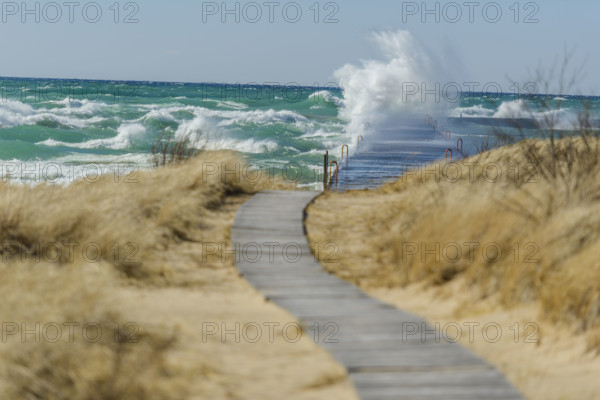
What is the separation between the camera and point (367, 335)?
5.00m

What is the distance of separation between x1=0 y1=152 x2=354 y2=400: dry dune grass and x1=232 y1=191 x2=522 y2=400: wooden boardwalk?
0.16 m

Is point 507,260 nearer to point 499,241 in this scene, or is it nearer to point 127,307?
point 499,241

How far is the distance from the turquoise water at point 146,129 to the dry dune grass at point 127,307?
953 centimetres

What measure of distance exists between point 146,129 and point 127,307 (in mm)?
33687

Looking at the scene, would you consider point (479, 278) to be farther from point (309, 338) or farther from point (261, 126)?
point (261, 126)

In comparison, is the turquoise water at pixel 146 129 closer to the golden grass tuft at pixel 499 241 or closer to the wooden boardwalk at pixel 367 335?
the golden grass tuft at pixel 499 241

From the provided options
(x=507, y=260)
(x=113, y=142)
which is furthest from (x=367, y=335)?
(x=113, y=142)

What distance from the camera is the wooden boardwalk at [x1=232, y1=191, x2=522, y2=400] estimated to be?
4160 millimetres

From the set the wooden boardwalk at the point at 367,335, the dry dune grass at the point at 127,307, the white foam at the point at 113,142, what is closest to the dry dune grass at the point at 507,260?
the wooden boardwalk at the point at 367,335

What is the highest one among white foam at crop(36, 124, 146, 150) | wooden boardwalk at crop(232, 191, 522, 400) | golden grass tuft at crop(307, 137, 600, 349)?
golden grass tuft at crop(307, 137, 600, 349)

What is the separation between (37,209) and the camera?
7457 mm

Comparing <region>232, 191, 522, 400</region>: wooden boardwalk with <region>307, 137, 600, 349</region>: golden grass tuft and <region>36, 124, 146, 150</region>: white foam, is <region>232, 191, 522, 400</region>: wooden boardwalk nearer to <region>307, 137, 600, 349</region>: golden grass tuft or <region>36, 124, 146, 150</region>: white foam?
<region>307, 137, 600, 349</region>: golden grass tuft


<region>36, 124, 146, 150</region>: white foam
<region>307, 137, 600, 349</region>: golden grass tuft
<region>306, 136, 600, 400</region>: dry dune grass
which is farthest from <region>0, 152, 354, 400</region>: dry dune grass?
<region>36, 124, 146, 150</region>: white foam

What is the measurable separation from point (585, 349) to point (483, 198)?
2451mm
